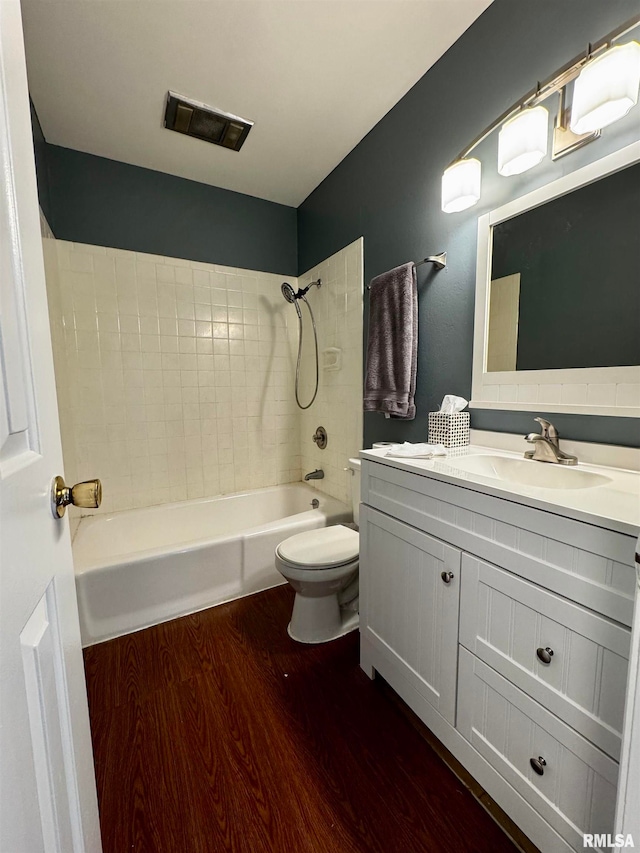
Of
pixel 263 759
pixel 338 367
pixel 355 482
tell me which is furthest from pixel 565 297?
pixel 263 759

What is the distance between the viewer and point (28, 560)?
430 mm

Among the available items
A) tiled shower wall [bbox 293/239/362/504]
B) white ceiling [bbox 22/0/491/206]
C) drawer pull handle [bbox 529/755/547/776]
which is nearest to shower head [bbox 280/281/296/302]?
tiled shower wall [bbox 293/239/362/504]

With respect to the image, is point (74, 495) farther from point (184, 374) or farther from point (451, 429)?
point (184, 374)

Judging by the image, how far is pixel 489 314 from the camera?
136cm

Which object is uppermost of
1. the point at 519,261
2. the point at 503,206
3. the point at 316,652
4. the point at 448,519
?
the point at 503,206

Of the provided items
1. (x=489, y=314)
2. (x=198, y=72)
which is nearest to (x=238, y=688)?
(x=489, y=314)

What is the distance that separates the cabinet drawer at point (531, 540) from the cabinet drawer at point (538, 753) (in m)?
0.29

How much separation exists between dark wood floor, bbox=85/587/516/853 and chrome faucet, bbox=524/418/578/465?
0.98 metres

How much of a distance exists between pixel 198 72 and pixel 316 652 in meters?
2.52

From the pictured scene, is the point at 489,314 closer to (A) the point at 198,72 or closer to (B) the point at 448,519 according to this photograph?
(B) the point at 448,519

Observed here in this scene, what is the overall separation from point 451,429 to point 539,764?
0.94m

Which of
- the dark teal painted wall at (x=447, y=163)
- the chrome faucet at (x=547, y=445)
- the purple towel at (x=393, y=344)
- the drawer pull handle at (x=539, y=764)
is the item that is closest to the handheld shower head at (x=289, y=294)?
the dark teal painted wall at (x=447, y=163)

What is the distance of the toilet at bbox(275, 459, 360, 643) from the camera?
1.51 m

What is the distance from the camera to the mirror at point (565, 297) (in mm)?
1005
